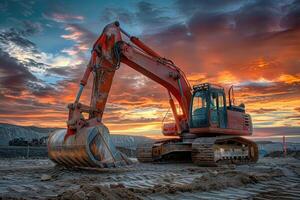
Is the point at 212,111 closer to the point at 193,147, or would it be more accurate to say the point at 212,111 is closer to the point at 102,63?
the point at 193,147

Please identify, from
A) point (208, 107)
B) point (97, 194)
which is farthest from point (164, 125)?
point (97, 194)

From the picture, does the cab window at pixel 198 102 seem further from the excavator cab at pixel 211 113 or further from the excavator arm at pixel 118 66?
the excavator arm at pixel 118 66

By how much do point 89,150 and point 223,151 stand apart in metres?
7.38

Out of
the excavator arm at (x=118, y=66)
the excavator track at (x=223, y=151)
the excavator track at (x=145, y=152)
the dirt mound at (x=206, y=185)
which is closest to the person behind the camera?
the dirt mound at (x=206, y=185)

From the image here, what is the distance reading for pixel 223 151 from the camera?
15297 millimetres

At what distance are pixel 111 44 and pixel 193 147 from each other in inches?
215

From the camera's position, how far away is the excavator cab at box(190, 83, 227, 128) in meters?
14.7

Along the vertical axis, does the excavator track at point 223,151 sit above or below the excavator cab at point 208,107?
below

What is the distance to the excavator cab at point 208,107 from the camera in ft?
48.4

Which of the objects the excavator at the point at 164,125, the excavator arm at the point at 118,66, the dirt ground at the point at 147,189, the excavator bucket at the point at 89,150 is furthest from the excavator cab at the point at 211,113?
the dirt ground at the point at 147,189

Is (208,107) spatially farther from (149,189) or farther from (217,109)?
(149,189)

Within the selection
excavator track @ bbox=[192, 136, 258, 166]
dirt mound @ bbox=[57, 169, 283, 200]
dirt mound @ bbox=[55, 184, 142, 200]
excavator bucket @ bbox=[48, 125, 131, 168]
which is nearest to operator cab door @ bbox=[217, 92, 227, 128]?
excavator track @ bbox=[192, 136, 258, 166]

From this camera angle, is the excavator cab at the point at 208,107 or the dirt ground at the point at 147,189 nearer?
the dirt ground at the point at 147,189

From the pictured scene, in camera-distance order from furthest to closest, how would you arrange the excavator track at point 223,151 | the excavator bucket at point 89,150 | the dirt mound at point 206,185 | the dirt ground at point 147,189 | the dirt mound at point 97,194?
1. the excavator track at point 223,151
2. the excavator bucket at point 89,150
3. the dirt mound at point 206,185
4. the dirt ground at point 147,189
5. the dirt mound at point 97,194
